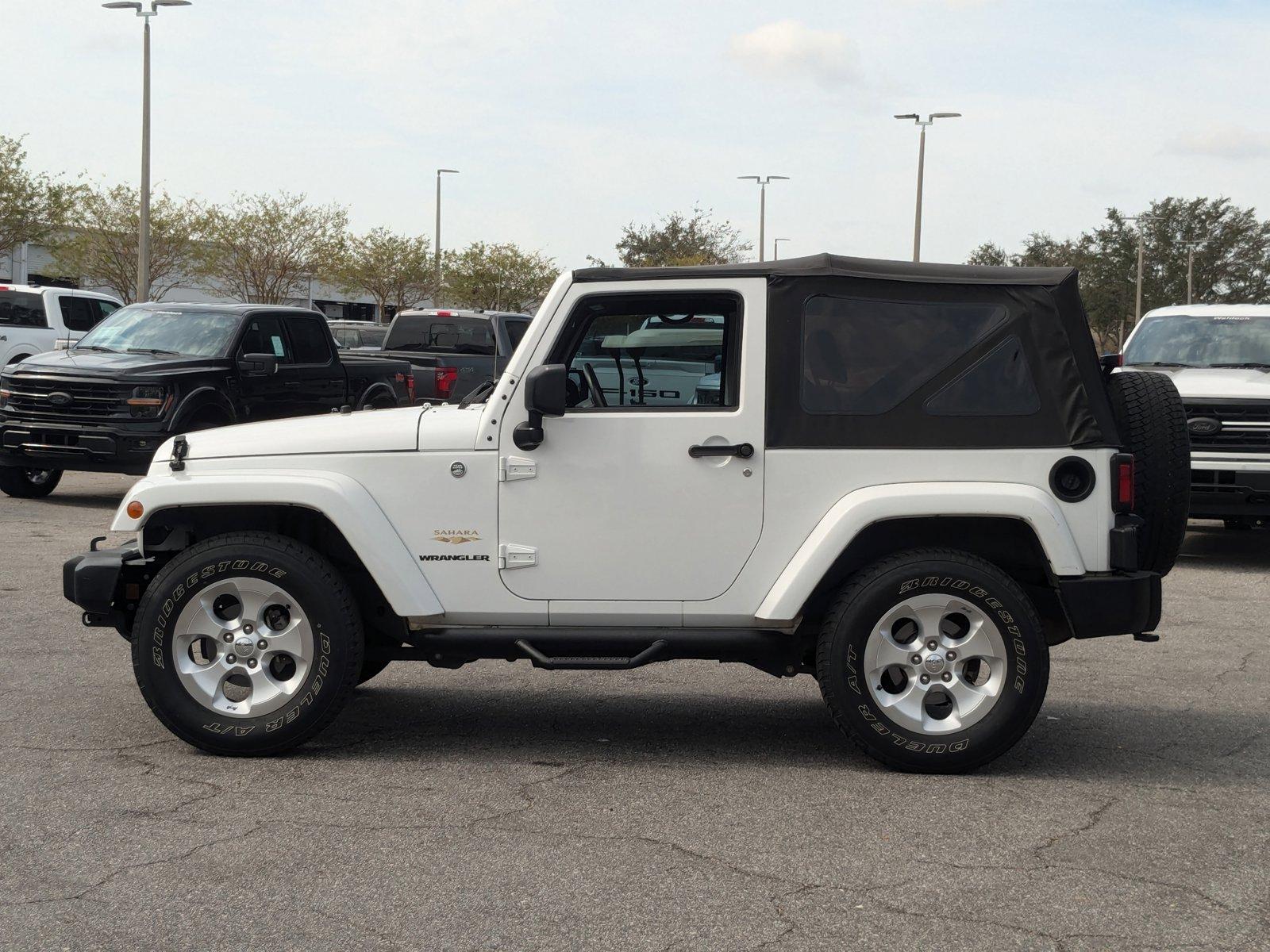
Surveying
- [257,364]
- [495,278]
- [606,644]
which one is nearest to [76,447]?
[257,364]

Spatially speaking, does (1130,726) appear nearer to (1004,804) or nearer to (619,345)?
(1004,804)

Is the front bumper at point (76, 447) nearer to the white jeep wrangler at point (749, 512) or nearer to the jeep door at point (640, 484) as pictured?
the white jeep wrangler at point (749, 512)

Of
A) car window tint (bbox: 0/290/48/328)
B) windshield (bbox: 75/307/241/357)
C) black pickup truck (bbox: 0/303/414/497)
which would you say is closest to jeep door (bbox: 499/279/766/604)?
black pickup truck (bbox: 0/303/414/497)

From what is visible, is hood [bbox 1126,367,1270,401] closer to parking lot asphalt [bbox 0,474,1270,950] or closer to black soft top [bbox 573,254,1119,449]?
parking lot asphalt [bbox 0,474,1270,950]

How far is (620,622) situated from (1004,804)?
1.52 m

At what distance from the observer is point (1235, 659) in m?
7.83

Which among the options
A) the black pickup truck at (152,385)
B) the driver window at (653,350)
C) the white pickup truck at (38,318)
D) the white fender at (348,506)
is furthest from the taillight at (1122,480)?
the white pickup truck at (38,318)

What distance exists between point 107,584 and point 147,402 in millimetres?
8421

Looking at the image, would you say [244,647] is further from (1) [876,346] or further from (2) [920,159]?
(2) [920,159]

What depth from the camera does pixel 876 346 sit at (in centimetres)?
548

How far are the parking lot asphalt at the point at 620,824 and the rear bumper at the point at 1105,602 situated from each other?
0.58 m

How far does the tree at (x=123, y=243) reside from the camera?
49125mm

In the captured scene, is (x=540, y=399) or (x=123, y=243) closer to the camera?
(x=540, y=399)

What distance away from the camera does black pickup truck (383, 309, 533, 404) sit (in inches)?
747
